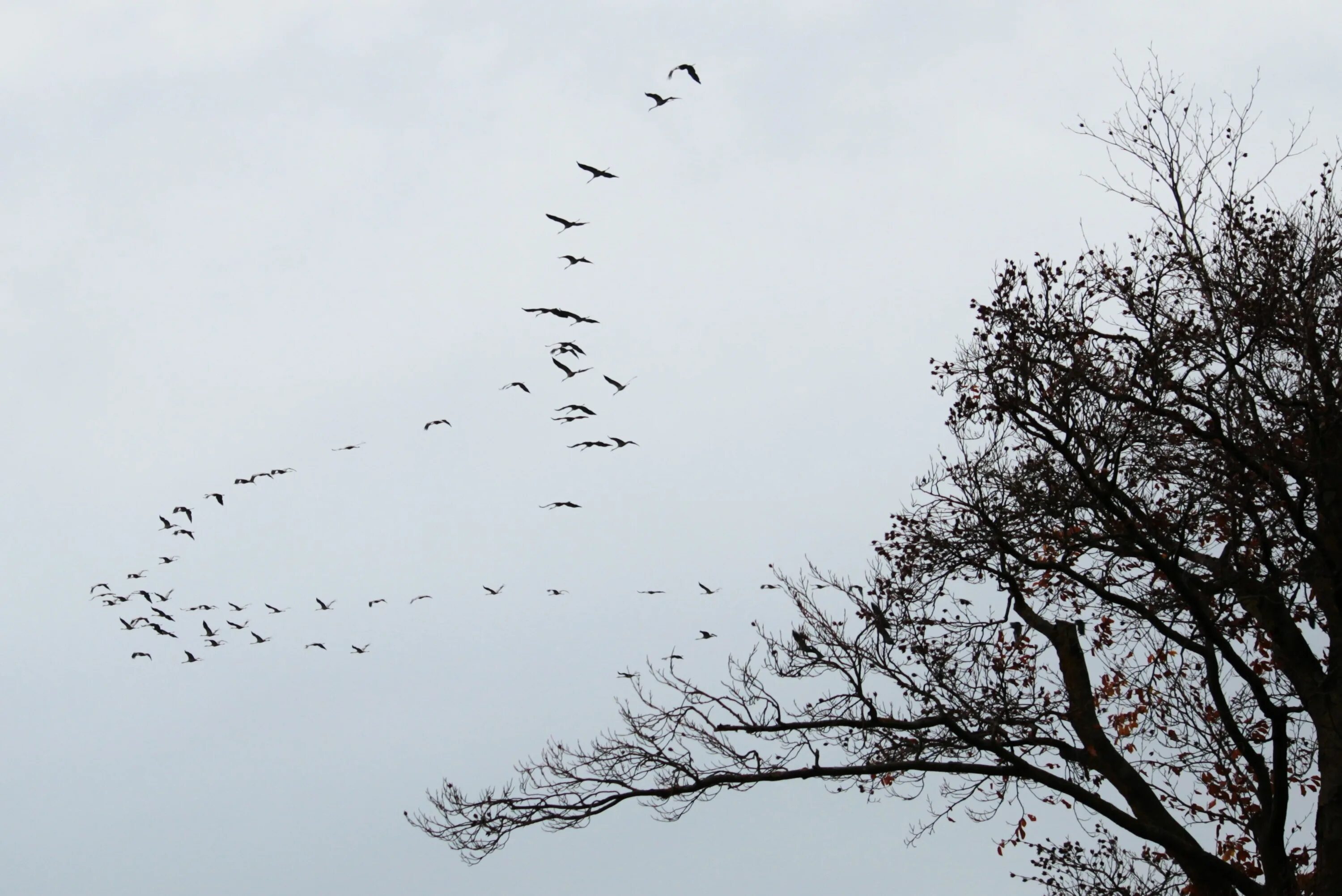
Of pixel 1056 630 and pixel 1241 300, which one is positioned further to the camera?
pixel 1056 630

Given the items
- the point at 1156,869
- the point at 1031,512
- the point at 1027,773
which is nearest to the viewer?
the point at 1027,773

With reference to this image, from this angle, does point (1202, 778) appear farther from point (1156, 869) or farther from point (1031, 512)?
point (1031, 512)

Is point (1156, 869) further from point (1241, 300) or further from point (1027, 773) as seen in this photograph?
point (1241, 300)

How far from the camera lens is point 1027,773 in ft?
40.7

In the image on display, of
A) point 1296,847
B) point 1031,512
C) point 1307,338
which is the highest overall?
point 1307,338

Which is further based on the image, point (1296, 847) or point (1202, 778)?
point (1202, 778)

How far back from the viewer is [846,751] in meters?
13.3

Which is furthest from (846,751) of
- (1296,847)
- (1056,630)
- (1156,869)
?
(1296,847)

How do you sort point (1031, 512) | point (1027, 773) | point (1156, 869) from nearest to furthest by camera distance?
point (1027, 773) < point (1031, 512) < point (1156, 869)

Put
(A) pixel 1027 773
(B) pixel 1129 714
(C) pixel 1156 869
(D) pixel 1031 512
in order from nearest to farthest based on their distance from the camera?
(A) pixel 1027 773 < (D) pixel 1031 512 < (C) pixel 1156 869 < (B) pixel 1129 714

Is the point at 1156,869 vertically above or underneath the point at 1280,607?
underneath

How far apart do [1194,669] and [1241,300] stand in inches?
169

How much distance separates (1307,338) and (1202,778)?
212 inches

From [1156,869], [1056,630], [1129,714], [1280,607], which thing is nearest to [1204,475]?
[1280,607]
